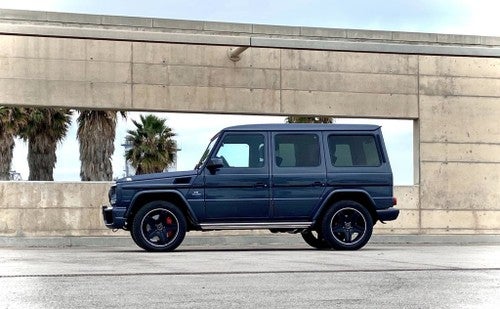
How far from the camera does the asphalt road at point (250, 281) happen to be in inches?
293

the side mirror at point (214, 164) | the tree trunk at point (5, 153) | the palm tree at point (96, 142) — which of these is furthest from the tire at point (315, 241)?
the tree trunk at point (5, 153)

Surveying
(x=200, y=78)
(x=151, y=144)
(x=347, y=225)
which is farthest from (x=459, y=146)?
(x=151, y=144)

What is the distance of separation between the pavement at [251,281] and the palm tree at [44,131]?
24642mm

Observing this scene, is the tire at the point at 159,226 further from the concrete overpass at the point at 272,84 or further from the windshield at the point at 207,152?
the concrete overpass at the point at 272,84

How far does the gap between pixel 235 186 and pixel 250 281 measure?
19.0ft

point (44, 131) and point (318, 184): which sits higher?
point (44, 131)

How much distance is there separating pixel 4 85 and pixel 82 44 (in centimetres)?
189

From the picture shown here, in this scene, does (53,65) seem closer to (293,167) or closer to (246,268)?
(293,167)

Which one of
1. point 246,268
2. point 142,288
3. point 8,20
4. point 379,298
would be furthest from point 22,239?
point 379,298

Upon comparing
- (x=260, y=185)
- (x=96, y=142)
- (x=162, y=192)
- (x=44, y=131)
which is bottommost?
(x=162, y=192)

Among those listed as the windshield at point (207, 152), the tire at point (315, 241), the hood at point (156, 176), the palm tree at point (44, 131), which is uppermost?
the palm tree at point (44, 131)

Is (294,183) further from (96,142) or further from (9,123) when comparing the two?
(9,123)

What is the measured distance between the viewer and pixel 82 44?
66.6ft

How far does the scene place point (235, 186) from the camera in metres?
14.8
